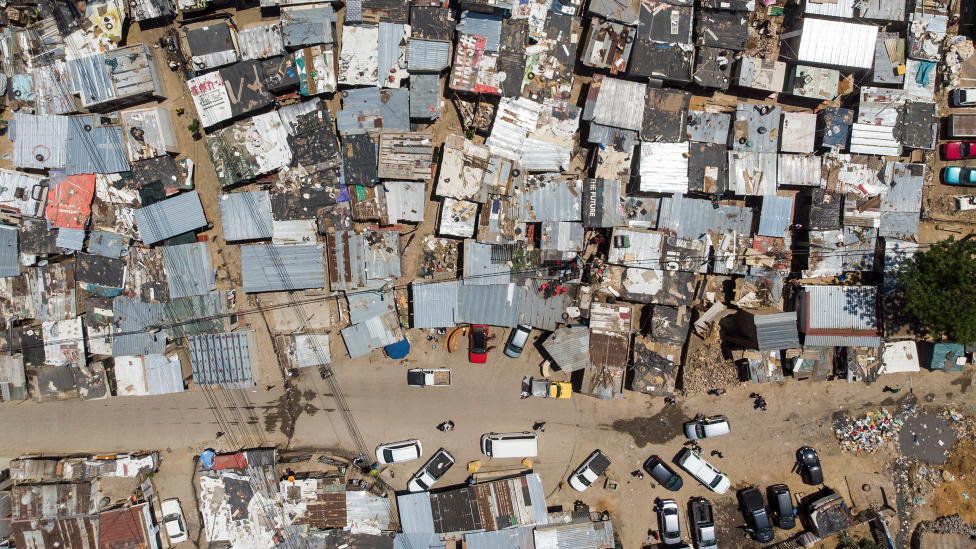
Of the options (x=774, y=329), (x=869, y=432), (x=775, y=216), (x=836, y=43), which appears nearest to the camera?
(x=774, y=329)

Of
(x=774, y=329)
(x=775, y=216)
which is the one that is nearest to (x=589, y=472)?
(x=774, y=329)

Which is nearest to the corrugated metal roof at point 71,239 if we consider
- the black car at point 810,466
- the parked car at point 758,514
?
the parked car at point 758,514

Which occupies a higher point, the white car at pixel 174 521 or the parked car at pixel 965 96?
the parked car at pixel 965 96

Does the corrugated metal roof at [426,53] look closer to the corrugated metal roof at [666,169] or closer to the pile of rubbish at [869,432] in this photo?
the corrugated metal roof at [666,169]

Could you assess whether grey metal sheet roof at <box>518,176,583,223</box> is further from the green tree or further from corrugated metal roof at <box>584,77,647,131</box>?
the green tree

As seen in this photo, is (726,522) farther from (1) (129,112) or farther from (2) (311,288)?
(1) (129,112)

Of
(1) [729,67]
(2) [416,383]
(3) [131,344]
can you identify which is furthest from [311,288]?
(1) [729,67]

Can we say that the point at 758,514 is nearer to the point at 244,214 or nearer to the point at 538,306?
the point at 538,306
